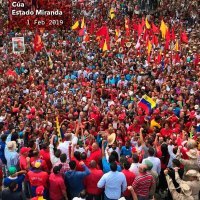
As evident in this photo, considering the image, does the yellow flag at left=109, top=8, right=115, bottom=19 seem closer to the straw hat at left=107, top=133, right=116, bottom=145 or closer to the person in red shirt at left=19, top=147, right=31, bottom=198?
the straw hat at left=107, top=133, right=116, bottom=145

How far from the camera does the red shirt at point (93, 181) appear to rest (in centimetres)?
859

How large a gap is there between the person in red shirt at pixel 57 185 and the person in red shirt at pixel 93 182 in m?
0.42

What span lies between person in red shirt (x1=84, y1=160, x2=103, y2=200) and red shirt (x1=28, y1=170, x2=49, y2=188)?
0.69 metres

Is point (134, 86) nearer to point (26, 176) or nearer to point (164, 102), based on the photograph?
point (164, 102)

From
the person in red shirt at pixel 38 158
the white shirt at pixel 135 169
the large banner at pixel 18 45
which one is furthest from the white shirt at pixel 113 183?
the large banner at pixel 18 45

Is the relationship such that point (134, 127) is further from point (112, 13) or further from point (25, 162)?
point (112, 13)

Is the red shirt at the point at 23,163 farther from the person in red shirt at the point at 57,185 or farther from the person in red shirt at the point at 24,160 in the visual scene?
the person in red shirt at the point at 57,185

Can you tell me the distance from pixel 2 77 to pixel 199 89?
7.07m

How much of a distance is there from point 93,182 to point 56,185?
63 cm

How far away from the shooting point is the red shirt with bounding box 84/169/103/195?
28.2 feet

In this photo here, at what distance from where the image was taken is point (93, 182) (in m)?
8.67

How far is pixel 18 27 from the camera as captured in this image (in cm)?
2380

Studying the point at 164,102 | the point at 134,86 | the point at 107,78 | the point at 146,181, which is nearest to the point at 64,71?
the point at 107,78

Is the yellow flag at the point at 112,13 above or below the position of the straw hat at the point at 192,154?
above
